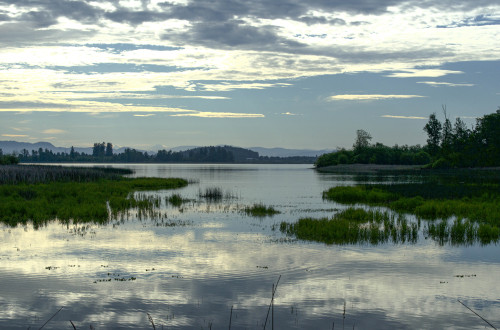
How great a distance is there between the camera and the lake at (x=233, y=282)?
1282 centimetres

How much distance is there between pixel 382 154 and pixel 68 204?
168 metres

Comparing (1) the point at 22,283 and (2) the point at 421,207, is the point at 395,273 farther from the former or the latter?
(2) the point at 421,207

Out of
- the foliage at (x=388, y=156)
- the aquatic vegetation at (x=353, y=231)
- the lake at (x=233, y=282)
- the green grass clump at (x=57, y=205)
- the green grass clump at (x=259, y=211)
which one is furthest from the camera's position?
the foliage at (x=388, y=156)

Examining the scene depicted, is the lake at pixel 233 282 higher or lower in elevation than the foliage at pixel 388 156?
lower

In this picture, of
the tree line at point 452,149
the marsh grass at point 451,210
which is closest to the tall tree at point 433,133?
the tree line at point 452,149

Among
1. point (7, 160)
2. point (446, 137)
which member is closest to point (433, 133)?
point (446, 137)

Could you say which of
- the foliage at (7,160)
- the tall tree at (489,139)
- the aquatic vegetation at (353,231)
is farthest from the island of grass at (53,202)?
the tall tree at (489,139)

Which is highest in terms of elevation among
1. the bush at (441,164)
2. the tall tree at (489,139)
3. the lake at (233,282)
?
the tall tree at (489,139)

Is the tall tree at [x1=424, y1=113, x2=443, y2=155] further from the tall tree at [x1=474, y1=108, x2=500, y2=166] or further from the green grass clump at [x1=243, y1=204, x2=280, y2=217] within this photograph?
the green grass clump at [x1=243, y1=204, x2=280, y2=217]

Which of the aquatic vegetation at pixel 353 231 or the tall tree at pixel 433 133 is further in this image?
the tall tree at pixel 433 133


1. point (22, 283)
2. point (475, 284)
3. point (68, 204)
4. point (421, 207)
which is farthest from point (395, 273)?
point (68, 204)

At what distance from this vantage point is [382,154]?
19012 cm

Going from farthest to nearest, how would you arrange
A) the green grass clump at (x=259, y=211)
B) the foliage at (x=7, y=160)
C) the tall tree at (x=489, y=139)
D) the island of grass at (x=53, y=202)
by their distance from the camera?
the tall tree at (x=489, y=139)
the foliage at (x=7, y=160)
the green grass clump at (x=259, y=211)
the island of grass at (x=53, y=202)

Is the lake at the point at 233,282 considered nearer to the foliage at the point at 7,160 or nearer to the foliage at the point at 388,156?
→ the foliage at the point at 7,160
